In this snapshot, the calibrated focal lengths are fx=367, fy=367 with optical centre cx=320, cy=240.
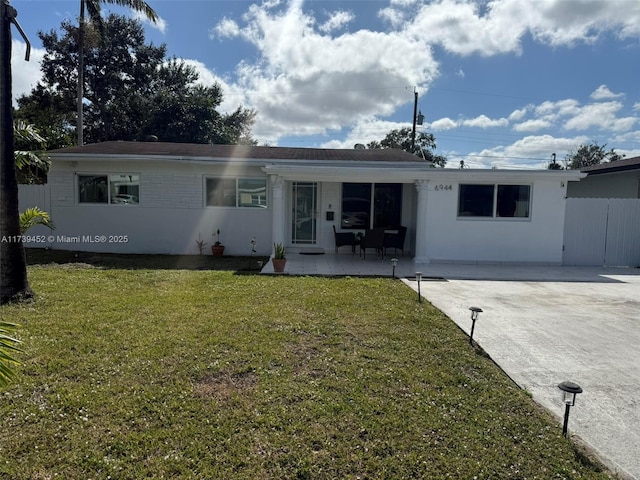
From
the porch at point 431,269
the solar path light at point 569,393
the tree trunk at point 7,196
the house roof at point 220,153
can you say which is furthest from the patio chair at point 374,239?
the solar path light at point 569,393

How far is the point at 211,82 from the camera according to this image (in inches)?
1128

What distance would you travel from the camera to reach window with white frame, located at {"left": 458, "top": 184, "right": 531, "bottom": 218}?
10.3 meters

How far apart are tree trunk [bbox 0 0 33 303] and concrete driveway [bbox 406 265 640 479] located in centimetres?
675

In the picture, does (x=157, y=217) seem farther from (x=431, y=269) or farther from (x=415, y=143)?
(x=415, y=143)

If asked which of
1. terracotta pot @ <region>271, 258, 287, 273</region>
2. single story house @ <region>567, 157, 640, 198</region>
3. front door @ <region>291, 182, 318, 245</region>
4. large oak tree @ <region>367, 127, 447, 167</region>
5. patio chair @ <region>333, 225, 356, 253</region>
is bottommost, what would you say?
terracotta pot @ <region>271, 258, 287, 273</region>

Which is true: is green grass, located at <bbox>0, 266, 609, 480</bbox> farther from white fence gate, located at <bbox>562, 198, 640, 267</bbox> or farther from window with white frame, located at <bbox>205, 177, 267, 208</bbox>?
white fence gate, located at <bbox>562, 198, 640, 267</bbox>

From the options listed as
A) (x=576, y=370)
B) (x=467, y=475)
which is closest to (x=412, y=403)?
(x=467, y=475)

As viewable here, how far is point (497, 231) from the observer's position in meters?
10.3

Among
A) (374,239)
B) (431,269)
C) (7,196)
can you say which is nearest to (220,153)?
(374,239)

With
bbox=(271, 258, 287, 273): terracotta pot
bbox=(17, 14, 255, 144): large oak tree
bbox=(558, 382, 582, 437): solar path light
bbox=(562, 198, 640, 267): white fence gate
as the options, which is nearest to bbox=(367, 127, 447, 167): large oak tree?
bbox=(17, 14, 255, 144): large oak tree

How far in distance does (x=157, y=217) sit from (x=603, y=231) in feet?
43.2

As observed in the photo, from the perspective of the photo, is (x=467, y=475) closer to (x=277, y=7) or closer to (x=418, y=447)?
(x=418, y=447)

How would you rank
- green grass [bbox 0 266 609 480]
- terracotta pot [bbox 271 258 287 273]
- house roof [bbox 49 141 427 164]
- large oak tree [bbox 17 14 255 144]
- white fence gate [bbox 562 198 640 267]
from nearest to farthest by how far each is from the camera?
green grass [bbox 0 266 609 480] → terracotta pot [bbox 271 258 287 273] → white fence gate [bbox 562 198 640 267] → house roof [bbox 49 141 427 164] → large oak tree [bbox 17 14 255 144]

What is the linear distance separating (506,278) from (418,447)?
7067 millimetres
